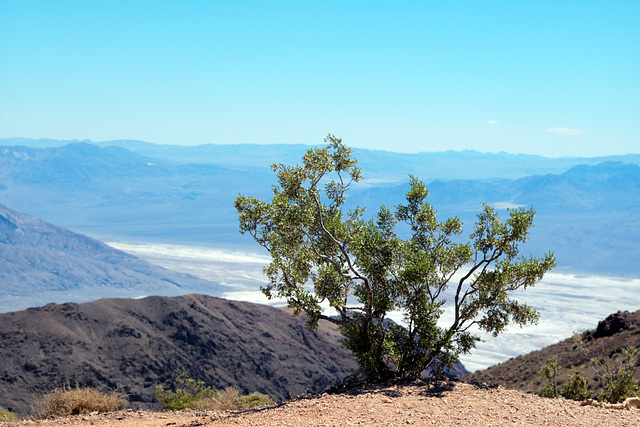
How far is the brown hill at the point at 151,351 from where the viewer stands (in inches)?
1891

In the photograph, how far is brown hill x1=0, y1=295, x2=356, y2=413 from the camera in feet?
158

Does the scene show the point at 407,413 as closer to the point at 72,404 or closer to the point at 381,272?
the point at 381,272

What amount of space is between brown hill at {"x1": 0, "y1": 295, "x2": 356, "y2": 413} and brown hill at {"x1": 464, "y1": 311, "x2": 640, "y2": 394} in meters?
16.2

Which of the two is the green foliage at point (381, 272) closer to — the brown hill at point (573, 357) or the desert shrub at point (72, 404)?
the desert shrub at point (72, 404)

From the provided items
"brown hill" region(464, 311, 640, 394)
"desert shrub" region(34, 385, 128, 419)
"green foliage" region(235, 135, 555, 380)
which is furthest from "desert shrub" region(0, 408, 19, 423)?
"brown hill" region(464, 311, 640, 394)

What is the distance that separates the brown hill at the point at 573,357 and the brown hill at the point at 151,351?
16.2 meters

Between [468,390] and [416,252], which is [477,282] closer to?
[416,252]

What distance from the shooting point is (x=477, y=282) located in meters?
14.3

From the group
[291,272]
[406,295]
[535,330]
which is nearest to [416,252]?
[406,295]

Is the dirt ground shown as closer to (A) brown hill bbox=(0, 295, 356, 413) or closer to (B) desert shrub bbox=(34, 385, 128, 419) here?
(B) desert shrub bbox=(34, 385, 128, 419)

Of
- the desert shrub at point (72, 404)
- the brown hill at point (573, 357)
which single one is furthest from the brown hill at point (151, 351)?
the desert shrub at point (72, 404)

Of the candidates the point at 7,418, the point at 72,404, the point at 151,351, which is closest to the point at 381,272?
the point at 72,404

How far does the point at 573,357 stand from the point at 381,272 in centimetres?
3220

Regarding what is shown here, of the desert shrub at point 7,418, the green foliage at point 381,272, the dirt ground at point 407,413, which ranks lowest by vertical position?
the desert shrub at point 7,418
